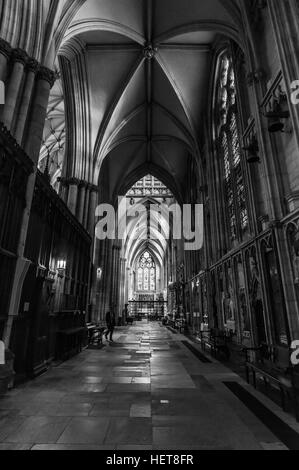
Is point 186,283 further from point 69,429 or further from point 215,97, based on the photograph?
point 69,429

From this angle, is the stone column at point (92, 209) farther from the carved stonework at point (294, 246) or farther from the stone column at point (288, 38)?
Result: the stone column at point (288, 38)

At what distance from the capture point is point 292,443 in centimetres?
293

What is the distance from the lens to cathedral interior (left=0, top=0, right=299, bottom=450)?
12.2 ft

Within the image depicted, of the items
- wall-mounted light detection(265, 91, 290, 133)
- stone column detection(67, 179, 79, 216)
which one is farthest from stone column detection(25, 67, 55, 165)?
stone column detection(67, 179, 79, 216)

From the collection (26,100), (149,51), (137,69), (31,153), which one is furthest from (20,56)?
(137,69)

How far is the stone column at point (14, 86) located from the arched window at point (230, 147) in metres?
7.62

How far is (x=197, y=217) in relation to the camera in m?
17.5

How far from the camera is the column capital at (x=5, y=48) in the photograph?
5.71m

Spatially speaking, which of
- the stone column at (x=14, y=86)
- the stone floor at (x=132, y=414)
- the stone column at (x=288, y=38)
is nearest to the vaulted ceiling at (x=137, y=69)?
the stone column at (x=288, y=38)

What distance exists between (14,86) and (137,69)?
10.3 metres

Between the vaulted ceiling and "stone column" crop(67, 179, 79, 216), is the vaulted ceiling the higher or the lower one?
the higher one

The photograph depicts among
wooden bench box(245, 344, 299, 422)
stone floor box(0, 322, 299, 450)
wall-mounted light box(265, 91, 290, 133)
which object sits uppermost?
wall-mounted light box(265, 91, 290, 133)

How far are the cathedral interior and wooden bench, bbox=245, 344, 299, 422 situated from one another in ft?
0.20

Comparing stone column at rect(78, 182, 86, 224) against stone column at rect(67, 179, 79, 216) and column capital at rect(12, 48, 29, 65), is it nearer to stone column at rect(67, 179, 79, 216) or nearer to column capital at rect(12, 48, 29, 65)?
stone column at rect(67, 179, 79, 216)
